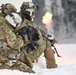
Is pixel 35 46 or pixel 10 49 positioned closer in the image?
pixel 10 49

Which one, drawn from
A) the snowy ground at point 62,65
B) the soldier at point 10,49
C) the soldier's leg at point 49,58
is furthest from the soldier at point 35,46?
the soldier at point 10,49

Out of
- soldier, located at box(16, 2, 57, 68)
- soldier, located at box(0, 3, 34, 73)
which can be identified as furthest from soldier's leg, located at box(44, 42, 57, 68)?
soldier, located at box(0, 3, 34, 73)

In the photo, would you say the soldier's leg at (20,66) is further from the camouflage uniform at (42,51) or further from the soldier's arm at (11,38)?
the camouflage uniform at (42,51)

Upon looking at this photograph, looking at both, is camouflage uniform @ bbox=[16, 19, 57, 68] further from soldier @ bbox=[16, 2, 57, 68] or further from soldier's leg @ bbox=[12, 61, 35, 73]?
soldier's leg @ bbox=[12, 61, 35, 73]

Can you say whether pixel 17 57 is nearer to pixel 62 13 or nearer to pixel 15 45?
pixel 15 45

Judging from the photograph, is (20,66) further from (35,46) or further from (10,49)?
(35,46)

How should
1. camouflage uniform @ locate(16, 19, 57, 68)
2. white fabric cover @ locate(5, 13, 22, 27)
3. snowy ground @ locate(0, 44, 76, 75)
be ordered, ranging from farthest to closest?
camouflage uniform @ locate(16, 19, 57, 68) < white fabric cover @ locate(5, 13, 22, 27) < snowy ground @ locate(0, 44, 76, 75)

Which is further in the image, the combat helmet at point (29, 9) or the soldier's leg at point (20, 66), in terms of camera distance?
the combat helmet at point (29, 9)

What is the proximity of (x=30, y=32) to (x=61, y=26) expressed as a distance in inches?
136

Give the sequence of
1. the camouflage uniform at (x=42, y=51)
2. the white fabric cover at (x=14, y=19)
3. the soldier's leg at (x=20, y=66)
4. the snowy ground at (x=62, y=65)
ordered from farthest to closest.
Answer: the camouflage uniform at (x=42, y=51) → the white fabric cover at (x=14, y=19) → the soldier's leg at (x=20, y=66) → the snowy ground at (x=62, y=65)

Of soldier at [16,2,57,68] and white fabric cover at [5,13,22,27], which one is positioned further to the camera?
soldier at [16,2,57,68]

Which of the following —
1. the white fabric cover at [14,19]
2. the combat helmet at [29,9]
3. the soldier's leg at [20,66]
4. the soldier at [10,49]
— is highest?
the combat helmet at [29,9]

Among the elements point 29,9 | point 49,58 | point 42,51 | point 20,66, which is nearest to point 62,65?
point 49,58

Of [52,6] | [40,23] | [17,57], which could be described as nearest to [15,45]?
[17,57]
